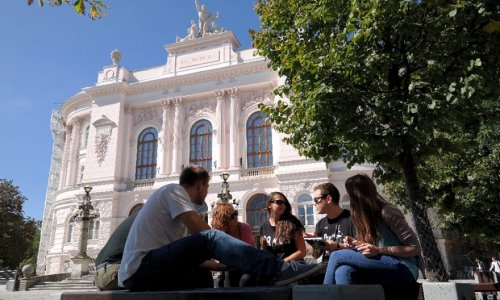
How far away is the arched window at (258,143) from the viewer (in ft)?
74.3

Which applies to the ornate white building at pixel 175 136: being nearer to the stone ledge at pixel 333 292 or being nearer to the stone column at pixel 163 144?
the stone column at pixel 163 144

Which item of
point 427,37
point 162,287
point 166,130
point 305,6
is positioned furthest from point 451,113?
point 166,130

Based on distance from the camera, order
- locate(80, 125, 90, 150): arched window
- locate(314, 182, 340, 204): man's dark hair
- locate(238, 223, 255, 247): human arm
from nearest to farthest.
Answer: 1. locate(314, 182, 340, 204): man's dark hair
2. locate(238, 223, 255, 247): human arm
3. locate(80, 125, 90, 150): arched window

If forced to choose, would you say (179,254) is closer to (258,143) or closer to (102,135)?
(258,143)

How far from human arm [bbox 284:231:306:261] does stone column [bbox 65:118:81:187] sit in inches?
1048

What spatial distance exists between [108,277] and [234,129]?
20648 millimetres

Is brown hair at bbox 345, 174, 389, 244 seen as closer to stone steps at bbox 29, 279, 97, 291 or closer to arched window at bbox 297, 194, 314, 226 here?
stone steps at bbox 29, 279, 97, 291

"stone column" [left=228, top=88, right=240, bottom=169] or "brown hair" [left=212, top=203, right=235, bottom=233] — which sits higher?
"stone column" [left=228, top=88, right=240, bottom=169]

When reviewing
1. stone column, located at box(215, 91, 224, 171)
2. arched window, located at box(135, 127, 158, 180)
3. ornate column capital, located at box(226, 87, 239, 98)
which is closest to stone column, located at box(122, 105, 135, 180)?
arched window, located at box(135, 127, 158, 180)

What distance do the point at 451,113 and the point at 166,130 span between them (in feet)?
65.4

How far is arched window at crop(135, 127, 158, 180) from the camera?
2477cm

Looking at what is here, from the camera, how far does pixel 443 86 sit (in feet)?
21.2

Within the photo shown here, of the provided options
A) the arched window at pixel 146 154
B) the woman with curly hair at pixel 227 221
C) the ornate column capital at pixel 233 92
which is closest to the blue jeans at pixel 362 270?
the woman with curly hair at pixel 227 221

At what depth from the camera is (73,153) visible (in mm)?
27922
